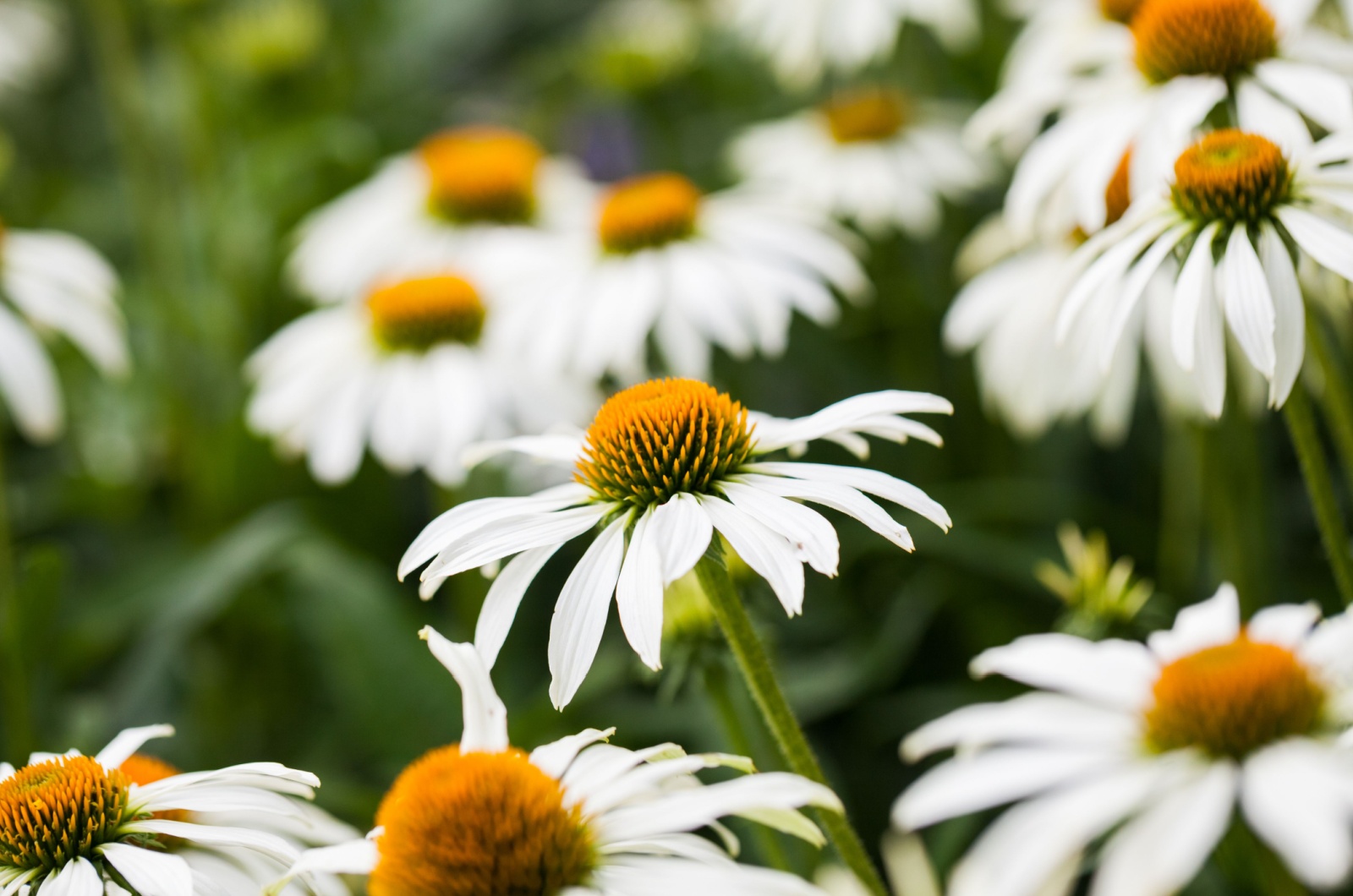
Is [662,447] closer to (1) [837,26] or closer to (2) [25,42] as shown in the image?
(1) [837,26]

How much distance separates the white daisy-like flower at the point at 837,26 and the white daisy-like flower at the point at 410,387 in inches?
20.4

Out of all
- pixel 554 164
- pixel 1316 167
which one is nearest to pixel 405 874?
pixel 1316 167

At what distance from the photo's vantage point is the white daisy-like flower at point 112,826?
58 cm

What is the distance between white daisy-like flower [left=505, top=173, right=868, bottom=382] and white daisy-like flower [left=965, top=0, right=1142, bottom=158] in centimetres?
21

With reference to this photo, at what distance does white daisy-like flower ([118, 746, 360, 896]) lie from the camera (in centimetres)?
62

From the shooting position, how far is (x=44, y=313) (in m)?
1.20

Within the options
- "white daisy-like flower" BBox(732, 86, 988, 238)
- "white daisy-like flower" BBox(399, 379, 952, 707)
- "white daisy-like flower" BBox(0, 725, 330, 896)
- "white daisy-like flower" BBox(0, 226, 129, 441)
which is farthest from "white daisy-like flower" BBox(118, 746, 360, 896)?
"white daisy-like flower" BBox(732, 86, 988, 238)

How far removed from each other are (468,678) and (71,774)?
7.8 inches

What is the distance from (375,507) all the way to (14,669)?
0.65 m

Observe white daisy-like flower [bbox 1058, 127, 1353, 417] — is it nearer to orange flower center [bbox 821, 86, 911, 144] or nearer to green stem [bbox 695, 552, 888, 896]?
green stem [bbox 695, 552, 888, 896]

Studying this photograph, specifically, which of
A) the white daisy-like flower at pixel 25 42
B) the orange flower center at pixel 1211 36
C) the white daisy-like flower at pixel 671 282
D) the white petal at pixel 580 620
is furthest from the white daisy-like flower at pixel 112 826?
the white daisy-like flower at pixel 25 42

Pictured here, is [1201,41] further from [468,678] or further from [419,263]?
[419,263]

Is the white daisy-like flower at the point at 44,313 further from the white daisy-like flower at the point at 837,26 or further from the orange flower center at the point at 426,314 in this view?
the white daisy-like flower at the point at 837,26

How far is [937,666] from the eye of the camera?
1.36 metres
